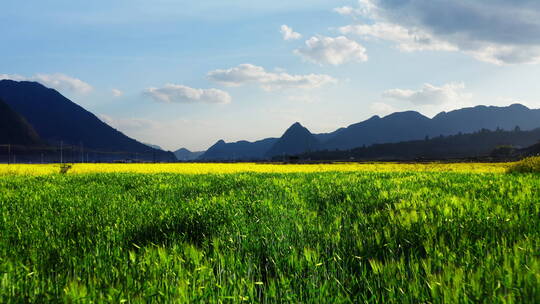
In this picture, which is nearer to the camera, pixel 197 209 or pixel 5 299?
pixel 5 299

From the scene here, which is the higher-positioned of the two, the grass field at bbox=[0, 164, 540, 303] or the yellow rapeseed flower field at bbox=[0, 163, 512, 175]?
the grass field at bbox=[0, 164, 540, 303]

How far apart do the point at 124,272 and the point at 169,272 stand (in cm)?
42

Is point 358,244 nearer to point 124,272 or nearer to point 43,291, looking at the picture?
point 124,272

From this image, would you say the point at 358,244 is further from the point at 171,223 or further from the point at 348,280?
the point at 171,223

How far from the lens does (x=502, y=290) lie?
6.24 feet

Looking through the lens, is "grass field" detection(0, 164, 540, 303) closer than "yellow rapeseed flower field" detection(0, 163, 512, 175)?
Yes

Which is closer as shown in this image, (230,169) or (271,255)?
(271,255)

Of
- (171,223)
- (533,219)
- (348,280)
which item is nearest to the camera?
(348,280)

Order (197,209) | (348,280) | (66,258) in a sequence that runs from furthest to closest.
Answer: (197,209)
(66,258)
(348,280)

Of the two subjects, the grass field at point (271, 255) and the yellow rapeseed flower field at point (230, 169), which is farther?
the yellow rapeseed flower field at point (230, 169)

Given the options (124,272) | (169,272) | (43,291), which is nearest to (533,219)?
(169,272)

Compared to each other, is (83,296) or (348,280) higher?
(83,296)

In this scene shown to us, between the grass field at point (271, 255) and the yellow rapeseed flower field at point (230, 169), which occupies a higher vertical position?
the grass field at point (271, 255)

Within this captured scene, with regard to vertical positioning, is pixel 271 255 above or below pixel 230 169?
above
